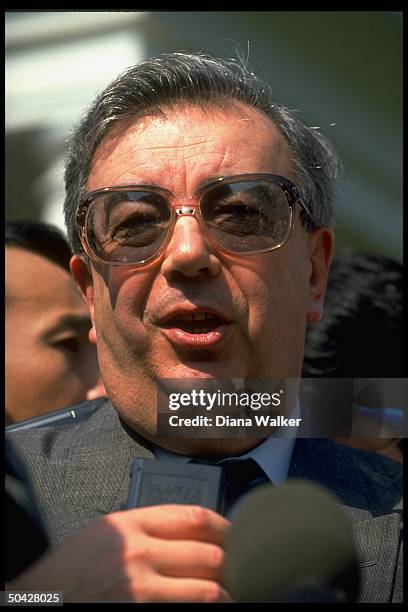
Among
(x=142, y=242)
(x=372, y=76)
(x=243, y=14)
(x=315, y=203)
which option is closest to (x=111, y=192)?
(x=142, y=242)

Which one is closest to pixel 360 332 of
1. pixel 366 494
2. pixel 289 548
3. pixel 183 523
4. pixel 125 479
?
pixel 366 494

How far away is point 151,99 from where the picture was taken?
213 centimetres

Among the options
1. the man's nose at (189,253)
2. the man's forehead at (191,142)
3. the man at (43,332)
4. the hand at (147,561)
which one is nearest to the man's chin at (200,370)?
the man's nose at (189,253)

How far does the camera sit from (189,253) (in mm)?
1859

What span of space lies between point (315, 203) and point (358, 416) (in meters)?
0.53

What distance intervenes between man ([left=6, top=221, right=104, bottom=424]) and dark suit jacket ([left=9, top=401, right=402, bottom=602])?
0.63 m

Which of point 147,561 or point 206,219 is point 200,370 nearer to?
point 206,219

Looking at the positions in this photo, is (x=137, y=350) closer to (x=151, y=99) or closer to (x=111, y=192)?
(x=111, y=192)

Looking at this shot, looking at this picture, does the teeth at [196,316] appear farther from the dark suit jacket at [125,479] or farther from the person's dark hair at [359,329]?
the person's dark hair at [359,329]

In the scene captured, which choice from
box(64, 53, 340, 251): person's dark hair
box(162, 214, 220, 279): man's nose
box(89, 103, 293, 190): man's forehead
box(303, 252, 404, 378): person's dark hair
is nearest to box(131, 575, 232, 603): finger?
box(162, 214, 220, 279): man's nose

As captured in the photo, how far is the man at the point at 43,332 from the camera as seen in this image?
2836 millimetres

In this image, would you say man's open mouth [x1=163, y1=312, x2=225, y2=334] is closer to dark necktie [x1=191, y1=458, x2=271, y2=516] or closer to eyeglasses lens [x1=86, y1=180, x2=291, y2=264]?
eyeglasses lens [x1=86, y1=180, x2=291, y2=264]

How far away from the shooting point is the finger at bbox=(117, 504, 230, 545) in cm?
129

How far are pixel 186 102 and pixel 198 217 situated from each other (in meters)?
0.35
